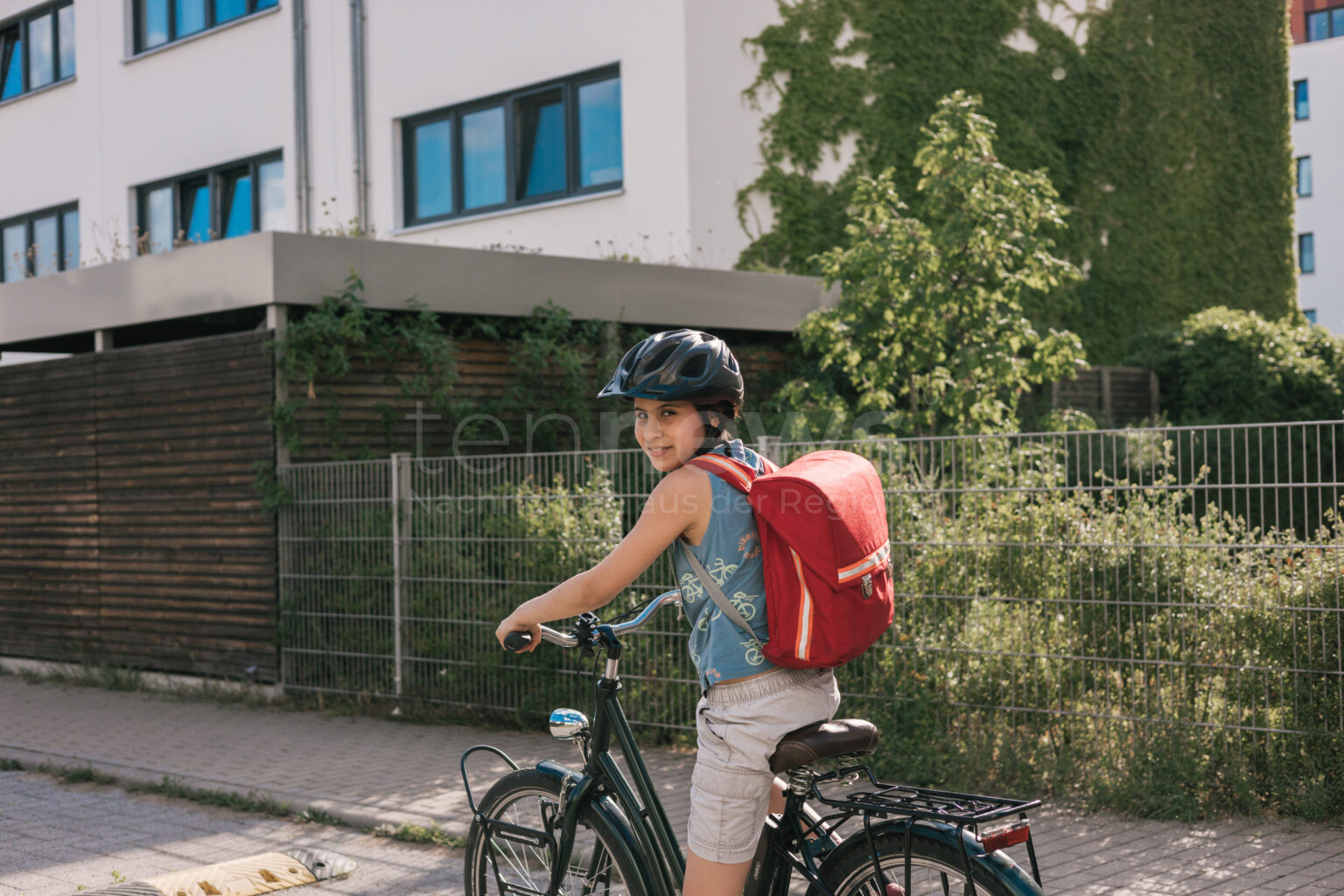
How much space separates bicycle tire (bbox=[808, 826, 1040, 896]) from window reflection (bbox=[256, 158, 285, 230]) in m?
16.3

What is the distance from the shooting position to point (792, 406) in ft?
38.1

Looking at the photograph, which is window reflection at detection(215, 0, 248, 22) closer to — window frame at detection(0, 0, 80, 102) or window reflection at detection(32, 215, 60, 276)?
window frame at detection(0, 0, 80, 102)

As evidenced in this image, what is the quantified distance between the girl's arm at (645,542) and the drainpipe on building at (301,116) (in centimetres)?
1524

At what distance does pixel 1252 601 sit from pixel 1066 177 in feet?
40.7

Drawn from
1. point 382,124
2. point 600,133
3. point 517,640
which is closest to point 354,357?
point 600,133

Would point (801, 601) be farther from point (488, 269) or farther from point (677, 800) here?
point (488, 269)

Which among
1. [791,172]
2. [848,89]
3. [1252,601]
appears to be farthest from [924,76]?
[1252,601]

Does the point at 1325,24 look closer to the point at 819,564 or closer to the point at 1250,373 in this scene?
the point at 1250,373

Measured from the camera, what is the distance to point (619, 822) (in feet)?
11.7

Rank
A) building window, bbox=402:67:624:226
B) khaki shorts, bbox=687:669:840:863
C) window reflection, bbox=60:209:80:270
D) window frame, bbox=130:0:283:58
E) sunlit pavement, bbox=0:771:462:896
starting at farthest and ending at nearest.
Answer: window reflection, bbox=60:209:80:270
window frame, bbox=130:0:283:58
building window, bbox=402:67:624:226
sunlit pavement, bbox=0:771:462:896
khaki shorts, bbox=687:669:840:863

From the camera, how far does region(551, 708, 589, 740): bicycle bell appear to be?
360cm

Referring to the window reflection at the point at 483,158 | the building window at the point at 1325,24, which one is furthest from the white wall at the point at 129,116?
the building window at the point at 1325,24

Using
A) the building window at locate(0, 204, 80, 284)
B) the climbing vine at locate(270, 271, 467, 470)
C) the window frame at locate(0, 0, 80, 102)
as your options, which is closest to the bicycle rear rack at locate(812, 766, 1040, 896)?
the climbing vine at locate(270, 271, 467, 470)

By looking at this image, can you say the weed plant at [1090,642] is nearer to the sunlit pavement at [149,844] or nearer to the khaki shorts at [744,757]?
the sunlit pavement at [149,844]
